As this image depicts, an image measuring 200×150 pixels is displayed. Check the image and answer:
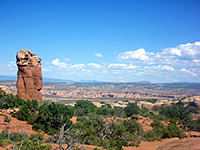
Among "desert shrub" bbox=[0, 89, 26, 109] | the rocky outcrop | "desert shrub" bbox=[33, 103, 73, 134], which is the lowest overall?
"desert shrub" bbox=[33, 103, 73, 134]

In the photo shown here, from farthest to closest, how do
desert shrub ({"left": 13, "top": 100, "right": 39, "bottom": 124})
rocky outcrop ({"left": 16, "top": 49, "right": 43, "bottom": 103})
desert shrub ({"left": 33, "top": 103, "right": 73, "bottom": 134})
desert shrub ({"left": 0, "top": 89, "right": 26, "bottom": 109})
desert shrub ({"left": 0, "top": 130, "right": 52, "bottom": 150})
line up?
rocky outcrop ({"left": 16, "top": 49, "right": 43, "bottom": 103})
desert shrub ({"left": 0, "top": 89, "right": 26, "bottom": 109})
desert shrub ({"left": 13, "top": 100, "right": 39, "bottom": 124})
desert shrub ({"left": 33, "top": 103, "right": 73, "bottom": 134})
desert shrub ({"left": 0, "top": 130, "right": 52, "bottom": 150})

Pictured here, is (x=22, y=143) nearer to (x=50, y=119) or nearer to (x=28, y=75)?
(x=50, y=119)

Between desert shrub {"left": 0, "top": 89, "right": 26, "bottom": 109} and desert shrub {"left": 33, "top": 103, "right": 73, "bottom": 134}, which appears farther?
desert shrub {"left": 0, "top": 89, "right": 26, "bottom": 109}

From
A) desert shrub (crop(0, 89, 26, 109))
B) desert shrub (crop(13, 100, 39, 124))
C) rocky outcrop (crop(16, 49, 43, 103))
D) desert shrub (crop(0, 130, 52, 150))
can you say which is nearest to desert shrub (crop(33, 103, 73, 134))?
desert shrub (crop(13, 100, 39, 124))

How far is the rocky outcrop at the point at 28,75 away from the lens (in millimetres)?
30109

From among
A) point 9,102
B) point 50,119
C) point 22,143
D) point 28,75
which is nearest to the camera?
point 22,143

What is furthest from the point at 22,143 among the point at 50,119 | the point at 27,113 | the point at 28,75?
the point at 28,75

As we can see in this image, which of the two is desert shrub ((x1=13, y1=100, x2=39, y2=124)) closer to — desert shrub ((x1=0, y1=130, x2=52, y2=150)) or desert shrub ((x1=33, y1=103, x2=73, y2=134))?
desert shrub ((x1=33, y1=103, x2=73, y2=134))

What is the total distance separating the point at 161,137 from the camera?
2744 cm

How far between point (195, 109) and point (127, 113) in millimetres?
22898

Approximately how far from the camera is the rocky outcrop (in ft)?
98.8

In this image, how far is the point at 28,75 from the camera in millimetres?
30375

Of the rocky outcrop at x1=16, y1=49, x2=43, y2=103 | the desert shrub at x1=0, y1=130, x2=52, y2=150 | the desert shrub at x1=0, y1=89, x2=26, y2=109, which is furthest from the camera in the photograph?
the rocky outcrop at x1=16, y1=49, x2=43, y2=103

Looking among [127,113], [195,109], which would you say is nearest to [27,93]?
[127,113]
